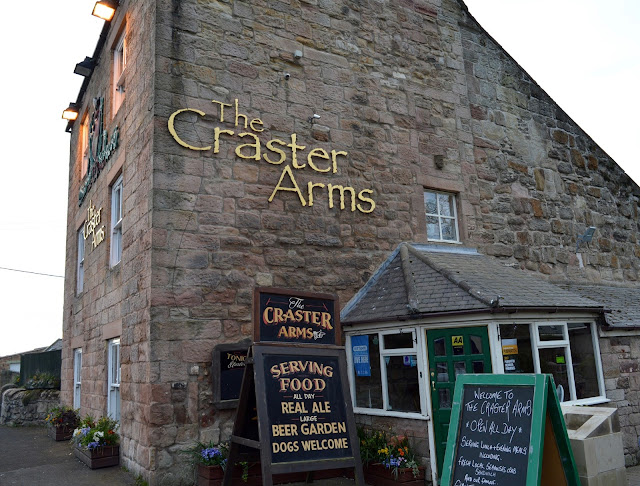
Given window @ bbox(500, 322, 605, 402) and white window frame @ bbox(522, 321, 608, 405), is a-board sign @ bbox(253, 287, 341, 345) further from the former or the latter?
white window frame @ bbox(522, 321, 608, 405)

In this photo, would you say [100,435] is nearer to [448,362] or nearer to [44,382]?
[448,362]

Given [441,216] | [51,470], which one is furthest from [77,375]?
[441,216]

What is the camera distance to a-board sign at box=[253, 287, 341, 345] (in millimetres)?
6070

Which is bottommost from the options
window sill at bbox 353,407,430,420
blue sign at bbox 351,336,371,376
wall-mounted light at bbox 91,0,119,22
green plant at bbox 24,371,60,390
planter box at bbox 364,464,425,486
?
planter box at bbox 364,464,425,486

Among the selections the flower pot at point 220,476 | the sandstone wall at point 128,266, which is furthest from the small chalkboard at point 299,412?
the sandstone wall at point 128,266

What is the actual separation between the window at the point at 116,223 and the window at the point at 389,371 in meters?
4.57

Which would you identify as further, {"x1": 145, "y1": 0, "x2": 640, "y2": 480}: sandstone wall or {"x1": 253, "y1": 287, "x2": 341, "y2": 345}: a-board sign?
{"x1": 145, "y1": 0, "x2": 640, "y2": 480}: sandstone wall

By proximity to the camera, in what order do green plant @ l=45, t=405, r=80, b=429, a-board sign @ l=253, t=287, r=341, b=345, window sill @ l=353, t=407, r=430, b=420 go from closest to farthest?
a-board sign @ l=253, t=287, r=341, b=345, window sill @ l=353, t=407, r=430, b=420, green plant @ l=45, t=405, r=80, b=429

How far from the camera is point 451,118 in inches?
423

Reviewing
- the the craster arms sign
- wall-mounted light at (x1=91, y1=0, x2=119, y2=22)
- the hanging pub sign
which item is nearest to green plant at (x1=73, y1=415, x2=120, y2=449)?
the the craster arms sign

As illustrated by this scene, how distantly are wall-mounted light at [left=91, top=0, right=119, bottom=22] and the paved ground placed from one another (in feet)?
26.0

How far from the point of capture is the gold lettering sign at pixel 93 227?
10523 millimetres

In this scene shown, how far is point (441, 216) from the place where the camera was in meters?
10.2

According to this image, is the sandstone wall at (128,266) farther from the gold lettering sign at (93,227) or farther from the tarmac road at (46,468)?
the tarmac road at (46,468)
